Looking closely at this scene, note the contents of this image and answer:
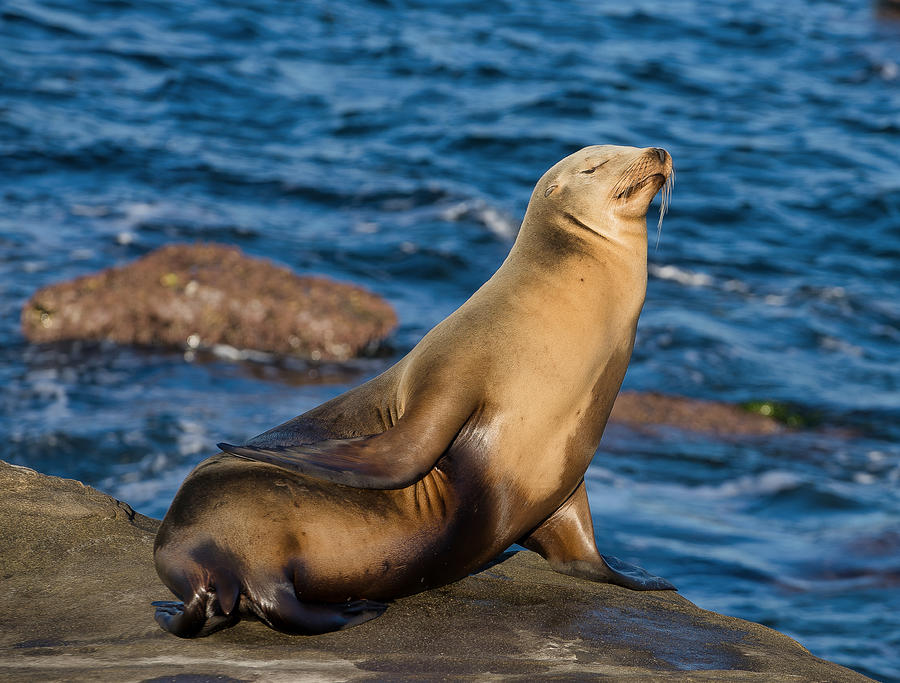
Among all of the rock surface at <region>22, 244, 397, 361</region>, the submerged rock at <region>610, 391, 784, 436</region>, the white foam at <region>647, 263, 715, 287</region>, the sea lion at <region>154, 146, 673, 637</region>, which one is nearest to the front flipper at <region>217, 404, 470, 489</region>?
the sea lion at <region>154, 146, 673, 637</region>

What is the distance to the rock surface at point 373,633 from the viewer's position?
3.38m

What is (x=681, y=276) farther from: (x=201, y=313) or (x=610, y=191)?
(x=610, y=191)

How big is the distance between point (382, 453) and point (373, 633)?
554 millimetres

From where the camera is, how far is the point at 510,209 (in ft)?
49.1

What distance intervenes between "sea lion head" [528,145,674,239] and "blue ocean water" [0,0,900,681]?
309 centimetres

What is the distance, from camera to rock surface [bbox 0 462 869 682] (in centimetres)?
338

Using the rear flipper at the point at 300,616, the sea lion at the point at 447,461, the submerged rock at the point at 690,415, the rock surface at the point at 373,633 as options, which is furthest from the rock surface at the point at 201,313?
the rear flipper at the point at 300,616

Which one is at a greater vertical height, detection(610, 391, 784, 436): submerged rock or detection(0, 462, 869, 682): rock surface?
detection(0, 462, 869, 682): rock surface

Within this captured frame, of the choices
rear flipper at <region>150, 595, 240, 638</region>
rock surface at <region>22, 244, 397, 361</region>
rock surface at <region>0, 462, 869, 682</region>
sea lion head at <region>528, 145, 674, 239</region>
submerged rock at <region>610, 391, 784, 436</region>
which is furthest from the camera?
rock surface at <region>22, 244, 397, 361</region>

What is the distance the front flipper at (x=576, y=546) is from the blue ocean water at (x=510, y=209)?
7.81 feet

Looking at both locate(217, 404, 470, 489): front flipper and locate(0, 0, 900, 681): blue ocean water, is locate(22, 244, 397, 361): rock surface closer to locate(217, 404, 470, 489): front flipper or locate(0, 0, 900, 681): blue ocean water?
locate(0, 0, 900, 681): blue ocean water

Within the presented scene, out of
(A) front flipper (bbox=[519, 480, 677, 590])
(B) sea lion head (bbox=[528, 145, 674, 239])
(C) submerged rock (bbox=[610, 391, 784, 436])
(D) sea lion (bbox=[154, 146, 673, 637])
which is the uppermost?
(B) sea lion head (bbox=[528, 145, 674, 239])

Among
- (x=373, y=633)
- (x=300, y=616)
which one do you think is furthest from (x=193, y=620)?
(x=373, y=633)

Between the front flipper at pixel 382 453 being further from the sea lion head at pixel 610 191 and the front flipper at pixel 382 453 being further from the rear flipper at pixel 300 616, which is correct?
the sea lion head at pixel 610 191
